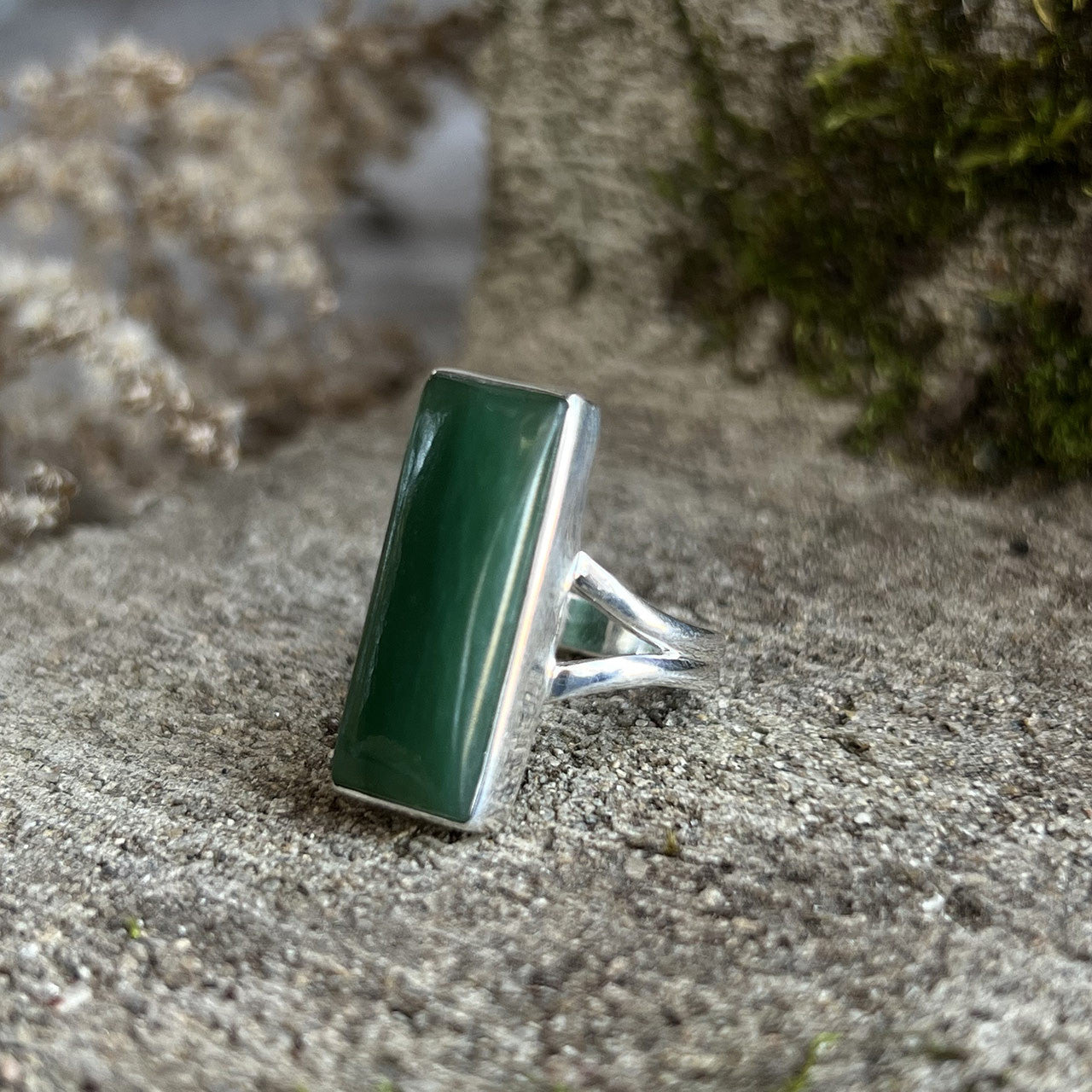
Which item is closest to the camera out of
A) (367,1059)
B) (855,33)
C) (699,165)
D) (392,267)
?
(367,1059)

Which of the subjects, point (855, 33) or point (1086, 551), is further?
point (855, 33)

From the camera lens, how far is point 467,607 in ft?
3.44

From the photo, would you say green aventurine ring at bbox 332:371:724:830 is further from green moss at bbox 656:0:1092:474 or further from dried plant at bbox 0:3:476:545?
dried plant at bbox 0:3:476:545

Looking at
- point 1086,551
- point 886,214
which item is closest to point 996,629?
point 1086,551

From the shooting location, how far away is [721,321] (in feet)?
5.95

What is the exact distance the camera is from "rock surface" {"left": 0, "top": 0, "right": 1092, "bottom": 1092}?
2.84 ft

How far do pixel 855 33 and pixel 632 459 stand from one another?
0.67m

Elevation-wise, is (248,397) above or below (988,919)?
above

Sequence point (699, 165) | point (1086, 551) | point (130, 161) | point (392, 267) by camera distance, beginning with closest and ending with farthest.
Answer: point (1086, 551)
point (699, 165)
point (130, 161)
point (392, 267)

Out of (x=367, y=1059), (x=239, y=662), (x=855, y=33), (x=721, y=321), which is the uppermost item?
(x=855, y=33)

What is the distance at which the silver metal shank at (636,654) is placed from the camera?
1137mm

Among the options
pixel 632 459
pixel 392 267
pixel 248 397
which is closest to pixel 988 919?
pixel 632 459

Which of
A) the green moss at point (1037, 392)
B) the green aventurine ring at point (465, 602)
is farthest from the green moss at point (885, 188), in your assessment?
the green aventurine ring at point (465, 602)

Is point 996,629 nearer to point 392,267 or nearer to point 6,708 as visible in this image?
point 6,708
